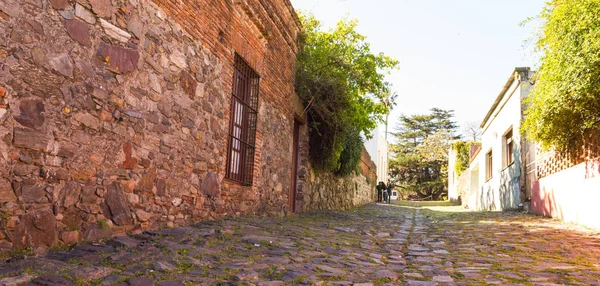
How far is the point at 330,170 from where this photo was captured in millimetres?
14156

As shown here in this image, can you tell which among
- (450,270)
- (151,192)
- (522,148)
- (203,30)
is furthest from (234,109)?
(522,148)

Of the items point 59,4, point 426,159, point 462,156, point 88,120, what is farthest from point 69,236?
point 426,159

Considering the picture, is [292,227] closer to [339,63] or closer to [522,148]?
[339,63]

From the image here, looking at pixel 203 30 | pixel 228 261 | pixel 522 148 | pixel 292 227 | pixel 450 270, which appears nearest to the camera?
pixel 228 261

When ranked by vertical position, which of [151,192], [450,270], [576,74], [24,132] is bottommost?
[450,270]

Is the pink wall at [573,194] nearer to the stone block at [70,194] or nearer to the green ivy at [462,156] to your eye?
the stone block at [70,194]

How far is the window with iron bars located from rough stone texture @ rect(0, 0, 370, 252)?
0.26m

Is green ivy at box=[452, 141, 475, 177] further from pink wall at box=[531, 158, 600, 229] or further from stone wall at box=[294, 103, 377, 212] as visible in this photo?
pink wall at box=[531, 158, 600, 229]

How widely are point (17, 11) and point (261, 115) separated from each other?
543 centimetres

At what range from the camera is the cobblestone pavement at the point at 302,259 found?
147 inches

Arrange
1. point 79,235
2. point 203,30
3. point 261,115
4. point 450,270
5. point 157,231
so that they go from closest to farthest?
point 79,235 → point 450,270 → point 157,231 → point 203,30 → point 261,115

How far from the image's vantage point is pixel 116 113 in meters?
4.89

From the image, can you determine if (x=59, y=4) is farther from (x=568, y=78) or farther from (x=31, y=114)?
(x=568, y=78)

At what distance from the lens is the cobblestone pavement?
12.3 ft
